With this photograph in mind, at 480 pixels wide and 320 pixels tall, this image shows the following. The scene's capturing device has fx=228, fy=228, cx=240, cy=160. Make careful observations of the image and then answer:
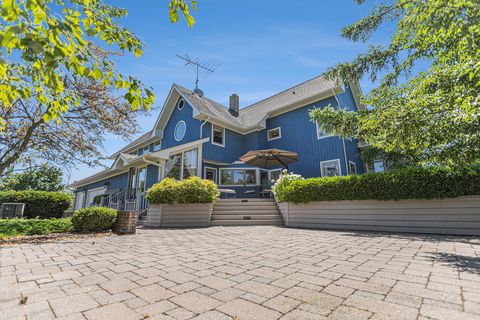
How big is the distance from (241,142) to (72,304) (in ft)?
46.5

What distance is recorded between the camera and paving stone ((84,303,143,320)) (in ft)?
5.39

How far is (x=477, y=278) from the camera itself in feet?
7.88

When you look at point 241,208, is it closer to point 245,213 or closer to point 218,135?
point 245,213

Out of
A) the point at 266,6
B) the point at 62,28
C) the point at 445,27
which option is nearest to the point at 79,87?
the point at 266,6

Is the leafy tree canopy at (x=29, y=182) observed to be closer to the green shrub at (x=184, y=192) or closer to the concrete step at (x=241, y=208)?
the green shrub at (x=184, y=192)

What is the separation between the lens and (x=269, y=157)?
11250mm

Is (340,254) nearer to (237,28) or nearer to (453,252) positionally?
(453,252)

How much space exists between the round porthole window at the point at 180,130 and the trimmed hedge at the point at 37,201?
733 cm

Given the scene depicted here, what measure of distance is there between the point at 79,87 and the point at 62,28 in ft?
27.8

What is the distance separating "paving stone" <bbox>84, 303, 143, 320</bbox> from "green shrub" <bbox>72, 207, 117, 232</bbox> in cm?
634

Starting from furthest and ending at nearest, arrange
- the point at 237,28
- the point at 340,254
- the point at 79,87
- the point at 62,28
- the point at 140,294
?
1. the point at 79,87
2. the point at 237,28
3. the point at 340,254
4. the point at 140,294
5. the point at 62,28

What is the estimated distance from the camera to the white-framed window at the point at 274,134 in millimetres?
14598

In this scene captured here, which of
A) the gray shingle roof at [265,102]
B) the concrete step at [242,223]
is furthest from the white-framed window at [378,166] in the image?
the concrete step at [242,223]

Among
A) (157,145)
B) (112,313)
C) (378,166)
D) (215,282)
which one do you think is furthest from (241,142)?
(112,313)
